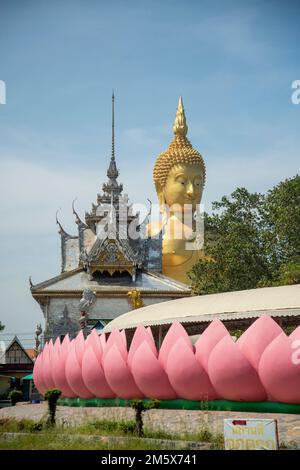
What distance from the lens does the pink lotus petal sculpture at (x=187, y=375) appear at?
16.2m

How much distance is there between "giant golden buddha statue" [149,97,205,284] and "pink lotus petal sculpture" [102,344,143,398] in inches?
981

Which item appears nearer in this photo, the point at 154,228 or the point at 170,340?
the point at 170,340

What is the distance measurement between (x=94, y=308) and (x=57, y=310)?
176cm

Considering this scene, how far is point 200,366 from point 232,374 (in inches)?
37.5

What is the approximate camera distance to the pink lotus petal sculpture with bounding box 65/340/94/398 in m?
20.5

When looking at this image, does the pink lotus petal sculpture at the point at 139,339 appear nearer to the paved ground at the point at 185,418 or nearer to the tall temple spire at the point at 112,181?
the paved ground at the point at 185,418

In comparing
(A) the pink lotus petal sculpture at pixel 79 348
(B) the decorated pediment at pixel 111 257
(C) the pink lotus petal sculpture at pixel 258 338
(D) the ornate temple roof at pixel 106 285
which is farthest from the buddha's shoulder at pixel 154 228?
(C) the pink lotus petal sculpture at pixel 258 338

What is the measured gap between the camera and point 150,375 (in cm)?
1738

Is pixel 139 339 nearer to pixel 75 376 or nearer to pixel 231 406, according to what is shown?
pixel 231 406

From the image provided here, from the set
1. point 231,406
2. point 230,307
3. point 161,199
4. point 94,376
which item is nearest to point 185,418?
point 231,406

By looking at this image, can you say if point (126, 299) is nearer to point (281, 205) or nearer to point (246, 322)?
point (281, 205)

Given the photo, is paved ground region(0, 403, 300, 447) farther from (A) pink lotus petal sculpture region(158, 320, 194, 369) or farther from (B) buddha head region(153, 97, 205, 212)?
(B) buddha head region(153, 97, 205, 212)
